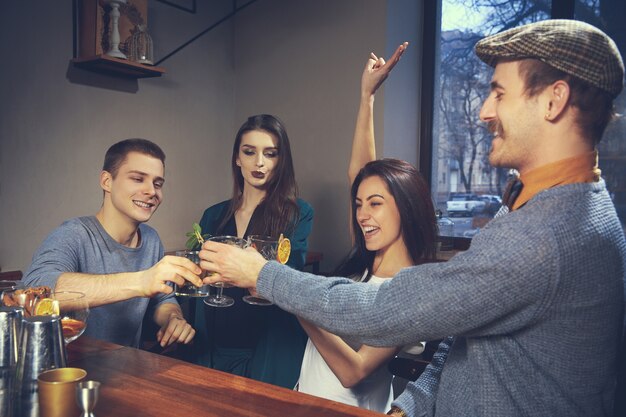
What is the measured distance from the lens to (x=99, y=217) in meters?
1.93

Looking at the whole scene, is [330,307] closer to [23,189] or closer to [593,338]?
[593,338]

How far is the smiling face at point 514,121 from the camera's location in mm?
991

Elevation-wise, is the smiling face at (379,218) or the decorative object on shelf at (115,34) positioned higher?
the decorative object on shelf at (115,34)

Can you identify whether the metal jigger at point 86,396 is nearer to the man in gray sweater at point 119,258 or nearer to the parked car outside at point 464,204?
the man in gray sweater at point 119,258

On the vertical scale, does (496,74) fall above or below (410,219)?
above

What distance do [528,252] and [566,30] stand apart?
1.34 ft

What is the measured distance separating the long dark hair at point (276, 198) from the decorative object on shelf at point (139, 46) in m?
1.04

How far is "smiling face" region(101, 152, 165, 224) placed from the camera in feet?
6.21

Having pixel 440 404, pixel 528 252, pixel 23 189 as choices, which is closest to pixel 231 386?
pixel 440 404

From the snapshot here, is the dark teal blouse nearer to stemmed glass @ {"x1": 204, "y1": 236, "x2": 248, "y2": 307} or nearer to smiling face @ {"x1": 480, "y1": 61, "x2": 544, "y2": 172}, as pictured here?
stemmed glass @ {"x1": 204, "y1": 236, "x2": 248, "y2": 307}

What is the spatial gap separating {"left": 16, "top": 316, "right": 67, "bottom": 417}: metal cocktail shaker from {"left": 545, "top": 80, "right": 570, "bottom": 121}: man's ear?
96cm

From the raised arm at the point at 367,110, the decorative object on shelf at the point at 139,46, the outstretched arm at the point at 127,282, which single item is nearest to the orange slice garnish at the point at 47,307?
the outstretched arm at the point at 127,282

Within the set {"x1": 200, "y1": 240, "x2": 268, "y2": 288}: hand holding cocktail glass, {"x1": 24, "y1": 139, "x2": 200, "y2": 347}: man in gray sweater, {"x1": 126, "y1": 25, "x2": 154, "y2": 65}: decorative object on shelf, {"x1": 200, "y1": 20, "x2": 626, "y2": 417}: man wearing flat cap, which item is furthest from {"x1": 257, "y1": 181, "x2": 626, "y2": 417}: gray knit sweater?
{"x1": 126, "y1": 25, "x2": 154, "y2": 65}: decorative object on shelf

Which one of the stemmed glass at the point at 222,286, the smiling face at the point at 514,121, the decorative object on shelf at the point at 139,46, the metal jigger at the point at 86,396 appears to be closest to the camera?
the metal jigger at the point at 86,396
